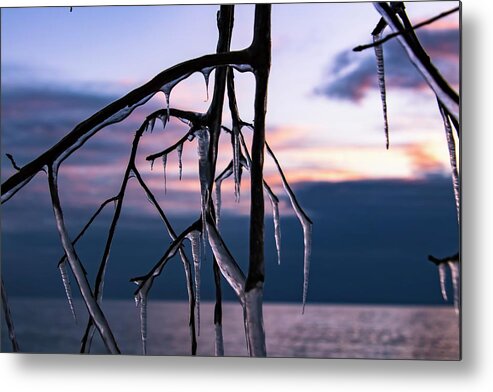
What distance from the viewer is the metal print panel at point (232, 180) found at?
130 inches

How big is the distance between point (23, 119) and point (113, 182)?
0.39m

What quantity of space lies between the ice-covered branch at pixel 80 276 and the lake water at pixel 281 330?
0.03 meters

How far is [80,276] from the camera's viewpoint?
11.5 feet

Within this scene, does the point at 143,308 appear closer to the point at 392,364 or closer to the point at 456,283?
the point at 392,364

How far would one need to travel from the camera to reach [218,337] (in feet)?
11.2

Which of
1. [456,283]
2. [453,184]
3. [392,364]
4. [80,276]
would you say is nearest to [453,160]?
[453,184]

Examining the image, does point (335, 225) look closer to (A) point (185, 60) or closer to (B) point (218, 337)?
(B) point (218, 337)

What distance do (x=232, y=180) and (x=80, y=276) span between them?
605 mm

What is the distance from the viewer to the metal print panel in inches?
130

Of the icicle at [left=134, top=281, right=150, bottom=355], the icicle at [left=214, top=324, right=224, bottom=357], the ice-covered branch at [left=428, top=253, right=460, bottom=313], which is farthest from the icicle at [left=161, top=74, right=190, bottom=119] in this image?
the ice-covered branch at [left=428, top=253, right=460, bottom=313]

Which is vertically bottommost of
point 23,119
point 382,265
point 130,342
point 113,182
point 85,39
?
point 130,342

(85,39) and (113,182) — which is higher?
(85,39)

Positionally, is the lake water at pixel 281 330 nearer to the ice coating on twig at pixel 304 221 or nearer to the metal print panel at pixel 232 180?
the metal print panel at pixel 232 180

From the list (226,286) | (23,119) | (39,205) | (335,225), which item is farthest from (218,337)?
(23,119)
